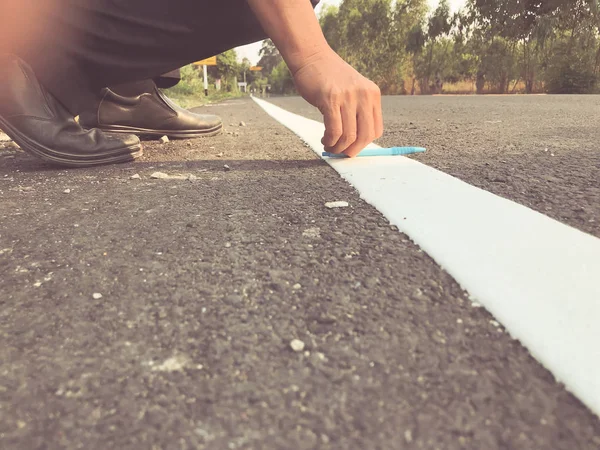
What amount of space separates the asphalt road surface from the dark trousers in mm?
964

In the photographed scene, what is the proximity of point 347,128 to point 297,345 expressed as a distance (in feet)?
3.58

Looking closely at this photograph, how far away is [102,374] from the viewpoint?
0.60 metres

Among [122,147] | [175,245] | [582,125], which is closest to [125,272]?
[175,245]

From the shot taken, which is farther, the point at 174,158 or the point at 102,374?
the point at 174,158

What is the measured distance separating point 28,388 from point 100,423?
13 cm

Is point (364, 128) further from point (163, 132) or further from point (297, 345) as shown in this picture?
point (163, 132)

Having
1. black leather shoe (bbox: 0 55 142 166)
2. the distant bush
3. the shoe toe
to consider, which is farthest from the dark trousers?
the distant bush

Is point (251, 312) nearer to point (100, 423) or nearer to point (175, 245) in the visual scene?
point (100, 423)

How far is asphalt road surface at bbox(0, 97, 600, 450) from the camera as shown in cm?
50

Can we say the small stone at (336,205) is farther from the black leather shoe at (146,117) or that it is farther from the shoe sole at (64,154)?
the black leather shoe at (146,117)

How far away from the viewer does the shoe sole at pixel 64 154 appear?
1.97 meters

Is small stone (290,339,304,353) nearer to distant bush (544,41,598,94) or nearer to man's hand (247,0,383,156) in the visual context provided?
man's hand (247,0,383,156)

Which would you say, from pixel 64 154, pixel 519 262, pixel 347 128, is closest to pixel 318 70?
pixel 347 128

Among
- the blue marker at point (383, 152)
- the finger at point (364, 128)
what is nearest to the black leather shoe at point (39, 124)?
the blue marker at point (383, 152)
